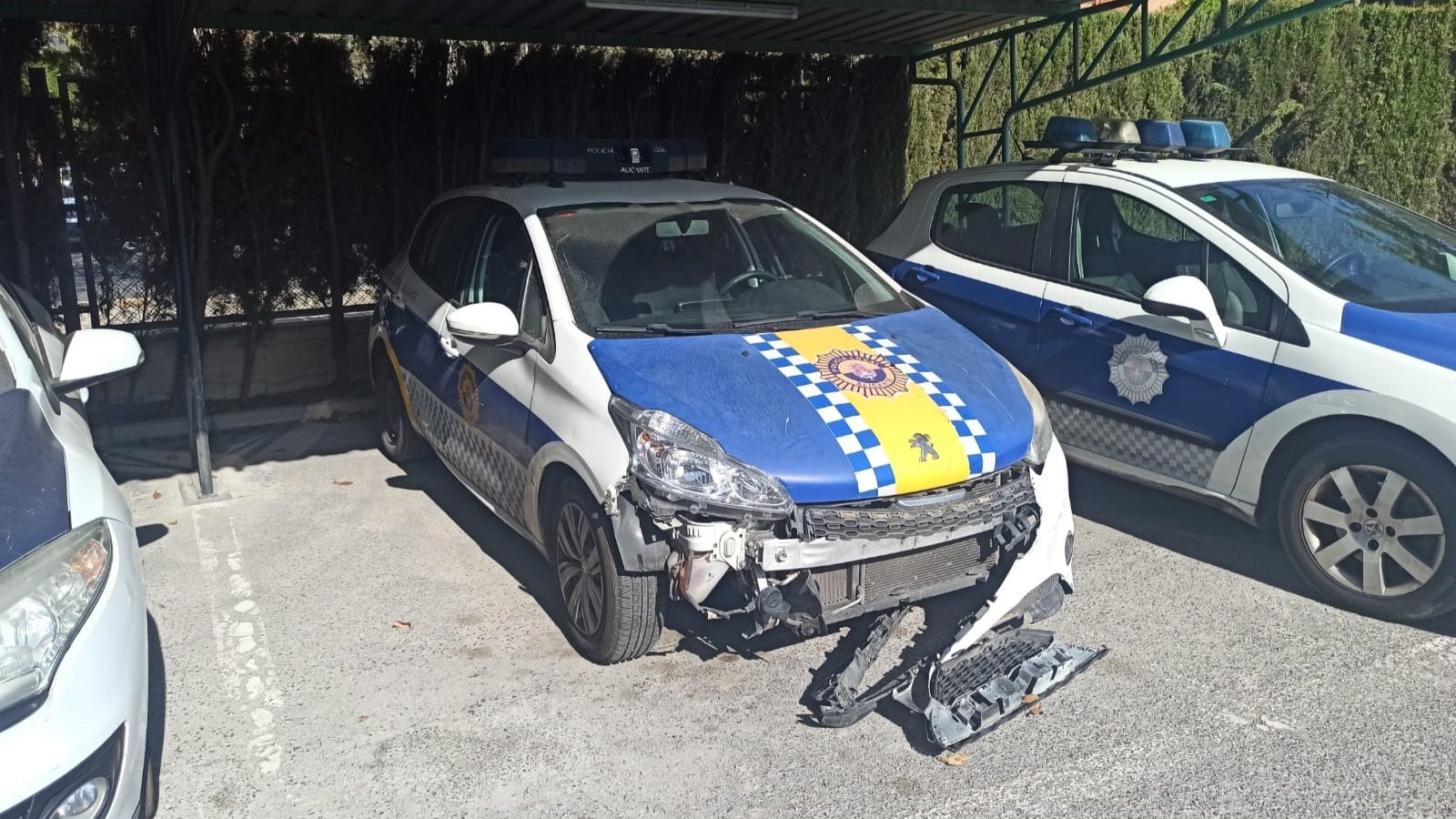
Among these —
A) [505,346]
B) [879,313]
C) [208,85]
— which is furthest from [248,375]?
[879,313]

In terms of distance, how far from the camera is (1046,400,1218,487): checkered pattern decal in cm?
495

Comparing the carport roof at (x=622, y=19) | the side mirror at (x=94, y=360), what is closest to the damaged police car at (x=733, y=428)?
the side mirror at (x=94, y=360)

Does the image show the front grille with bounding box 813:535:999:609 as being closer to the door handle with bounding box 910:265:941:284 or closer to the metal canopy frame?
the door handle with bounding box 910:265:941:284

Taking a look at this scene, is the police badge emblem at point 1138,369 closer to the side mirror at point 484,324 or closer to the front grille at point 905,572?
the front grille at point 905,572

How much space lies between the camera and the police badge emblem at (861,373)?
4043 mm

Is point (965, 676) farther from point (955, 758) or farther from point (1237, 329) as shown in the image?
point (1237, 329)

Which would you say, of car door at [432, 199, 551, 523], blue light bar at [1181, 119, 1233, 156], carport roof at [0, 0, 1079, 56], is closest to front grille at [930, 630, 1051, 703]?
car door at [432, 199, 551, 523]

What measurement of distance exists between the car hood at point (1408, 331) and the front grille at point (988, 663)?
1.69 meters

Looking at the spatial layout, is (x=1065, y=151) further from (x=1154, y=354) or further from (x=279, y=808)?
(x=279, y=808)

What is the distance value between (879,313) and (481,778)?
7.90 feet

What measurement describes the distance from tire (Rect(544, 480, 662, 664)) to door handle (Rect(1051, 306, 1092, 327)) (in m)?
2.50

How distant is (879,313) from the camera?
4828mm

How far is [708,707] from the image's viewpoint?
12.7 feet

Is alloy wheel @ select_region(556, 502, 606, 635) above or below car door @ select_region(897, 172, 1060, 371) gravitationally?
below
